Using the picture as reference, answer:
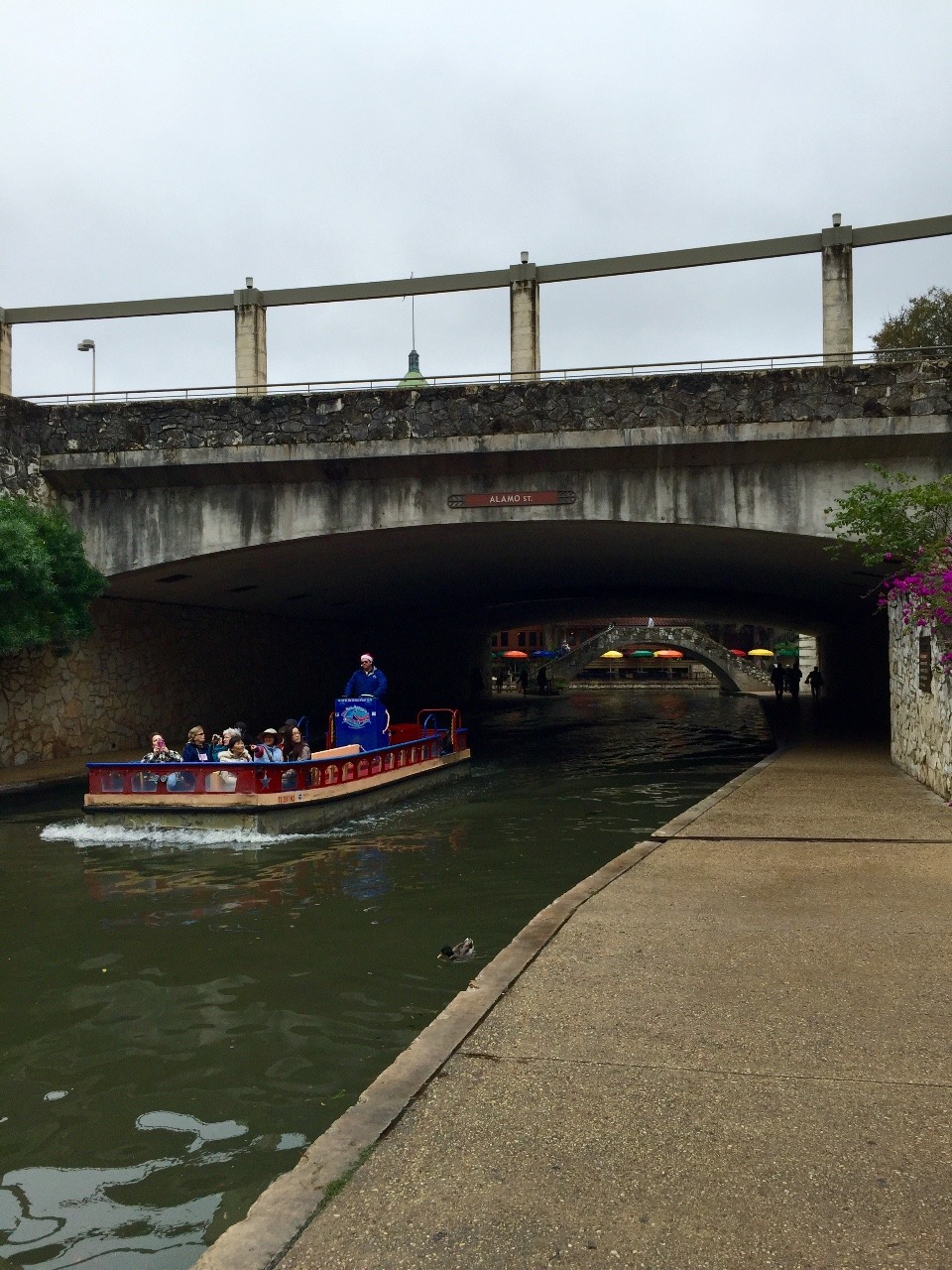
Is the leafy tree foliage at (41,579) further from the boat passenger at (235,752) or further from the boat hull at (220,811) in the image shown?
the boat passenger at (235,752)

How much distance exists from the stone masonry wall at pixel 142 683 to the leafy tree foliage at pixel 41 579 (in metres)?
1.23

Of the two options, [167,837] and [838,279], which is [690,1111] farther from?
[838,279]

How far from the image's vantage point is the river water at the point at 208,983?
15.8 ft

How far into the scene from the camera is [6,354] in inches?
967

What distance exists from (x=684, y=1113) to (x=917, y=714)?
44.4ft

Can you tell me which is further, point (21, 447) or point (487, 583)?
point (487, 583)

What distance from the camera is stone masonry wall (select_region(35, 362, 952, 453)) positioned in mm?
18250

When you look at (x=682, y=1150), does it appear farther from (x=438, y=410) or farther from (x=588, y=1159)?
(x=438, y=410)

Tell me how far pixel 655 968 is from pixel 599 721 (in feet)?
115

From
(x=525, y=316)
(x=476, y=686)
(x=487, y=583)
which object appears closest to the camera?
(x=525, y=316)

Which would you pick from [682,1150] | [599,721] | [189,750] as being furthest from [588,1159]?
[599,721]

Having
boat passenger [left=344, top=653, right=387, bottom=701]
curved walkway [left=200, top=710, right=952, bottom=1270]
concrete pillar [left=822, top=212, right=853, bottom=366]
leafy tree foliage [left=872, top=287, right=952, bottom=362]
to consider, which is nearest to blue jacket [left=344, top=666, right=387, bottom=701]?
boat passenger [left=344, top=653, right=387, bottom=701]

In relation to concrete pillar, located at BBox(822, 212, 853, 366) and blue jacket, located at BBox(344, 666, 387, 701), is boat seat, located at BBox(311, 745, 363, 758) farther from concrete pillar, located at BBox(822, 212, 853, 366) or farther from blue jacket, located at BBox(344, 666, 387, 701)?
concrete pillar, located at BBox(822, 212, 853, 366)

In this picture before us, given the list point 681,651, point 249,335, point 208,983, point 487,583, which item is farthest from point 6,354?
point 681,651
